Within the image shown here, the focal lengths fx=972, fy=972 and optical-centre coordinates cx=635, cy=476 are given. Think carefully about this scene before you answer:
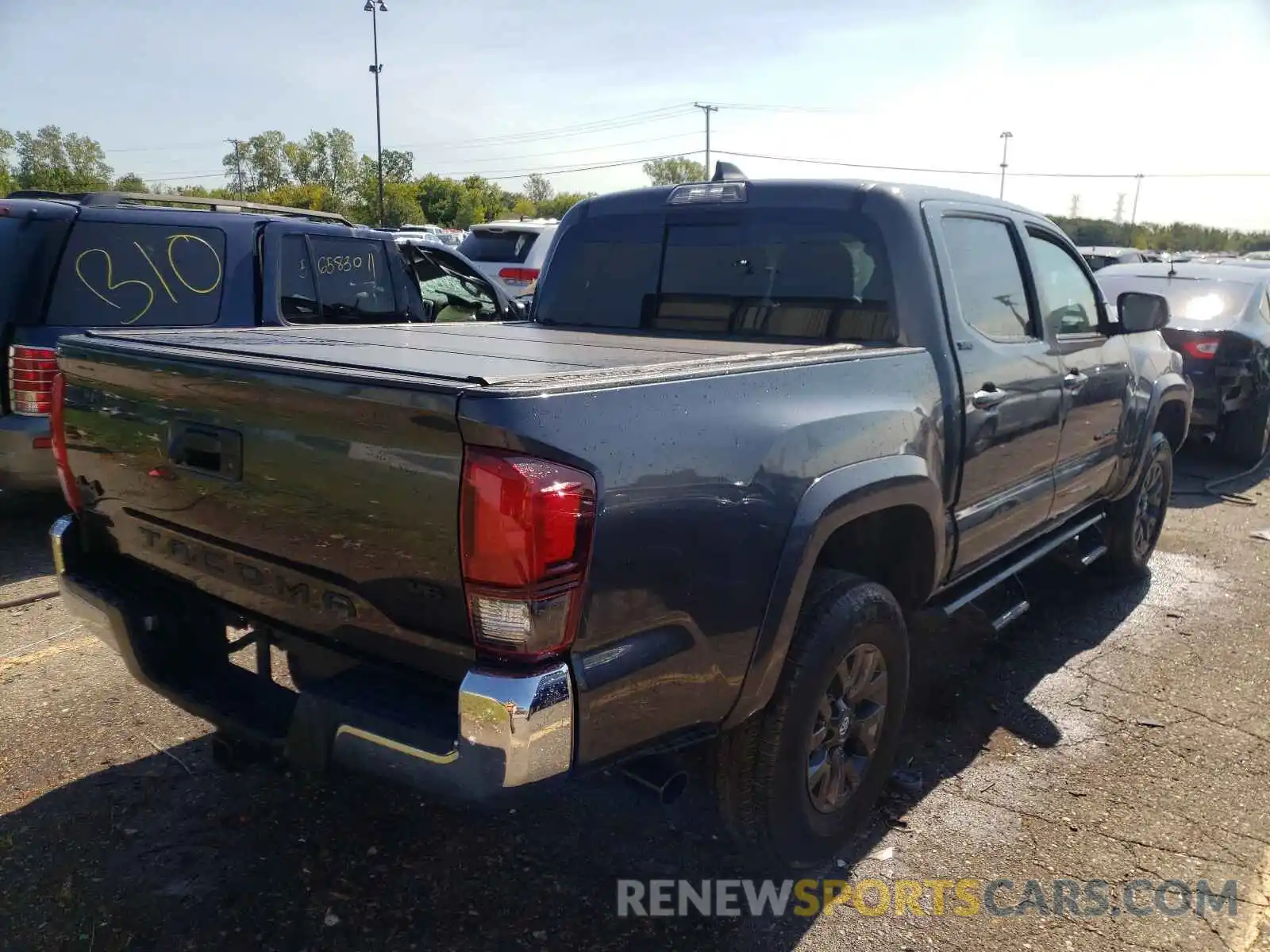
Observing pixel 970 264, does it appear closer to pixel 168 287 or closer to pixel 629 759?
pixel 629 759

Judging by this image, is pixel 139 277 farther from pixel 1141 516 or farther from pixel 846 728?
pixel 1141 516

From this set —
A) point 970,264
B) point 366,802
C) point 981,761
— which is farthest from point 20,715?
point 970,264

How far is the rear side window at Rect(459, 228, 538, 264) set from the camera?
43.7 ft

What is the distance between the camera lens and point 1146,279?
902 centimetres

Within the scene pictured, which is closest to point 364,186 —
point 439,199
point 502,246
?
point 439,199

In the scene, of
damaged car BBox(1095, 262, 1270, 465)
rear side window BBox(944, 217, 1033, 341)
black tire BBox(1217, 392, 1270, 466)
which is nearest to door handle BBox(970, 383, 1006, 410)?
rear side window BBox(944, 217, 1033, 341)

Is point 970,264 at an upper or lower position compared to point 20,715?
upper

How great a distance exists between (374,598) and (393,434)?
401 millimetres

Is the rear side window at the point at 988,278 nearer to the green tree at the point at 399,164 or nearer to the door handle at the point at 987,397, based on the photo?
the door handle at the point at 987,397

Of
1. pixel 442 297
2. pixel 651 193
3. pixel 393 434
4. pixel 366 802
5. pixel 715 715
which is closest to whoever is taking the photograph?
pixel 393 434

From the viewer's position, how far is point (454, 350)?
2920 millimetres

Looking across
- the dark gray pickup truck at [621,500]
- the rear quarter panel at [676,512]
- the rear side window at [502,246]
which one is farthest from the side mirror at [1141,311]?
the rear side window at [502,246]

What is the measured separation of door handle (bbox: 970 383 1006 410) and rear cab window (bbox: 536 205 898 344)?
0.37 m

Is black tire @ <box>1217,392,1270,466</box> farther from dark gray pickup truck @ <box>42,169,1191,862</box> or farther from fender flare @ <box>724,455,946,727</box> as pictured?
fender flare @ <box>724,455,946,727</box>
